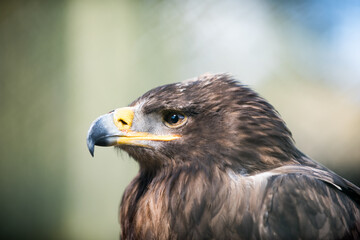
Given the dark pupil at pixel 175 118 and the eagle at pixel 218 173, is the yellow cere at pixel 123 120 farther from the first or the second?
the dark pupil at pixel 175 118

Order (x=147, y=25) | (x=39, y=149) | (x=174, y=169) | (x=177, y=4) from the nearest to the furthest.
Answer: (x=174, y=169) → (x=177, y=4) → (x=147, y=25) → (x=39, y=149)

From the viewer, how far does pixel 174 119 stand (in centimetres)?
105

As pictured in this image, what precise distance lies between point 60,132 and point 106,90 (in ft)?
1.66

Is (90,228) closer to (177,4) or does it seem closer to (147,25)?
(147,25)

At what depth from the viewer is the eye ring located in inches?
41.2

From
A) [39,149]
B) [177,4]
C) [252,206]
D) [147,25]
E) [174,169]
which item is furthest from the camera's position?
[39,149]

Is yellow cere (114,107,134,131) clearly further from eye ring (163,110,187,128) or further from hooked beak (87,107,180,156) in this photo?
eye ring (163,110,187,128)

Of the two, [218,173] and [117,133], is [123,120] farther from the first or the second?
[218,173]

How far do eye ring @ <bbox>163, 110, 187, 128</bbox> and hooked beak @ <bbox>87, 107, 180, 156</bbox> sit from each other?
3cm

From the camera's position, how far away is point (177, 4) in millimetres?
2246

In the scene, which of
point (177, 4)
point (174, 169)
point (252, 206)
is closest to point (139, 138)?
point (174, 169)

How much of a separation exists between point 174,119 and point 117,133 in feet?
0.55

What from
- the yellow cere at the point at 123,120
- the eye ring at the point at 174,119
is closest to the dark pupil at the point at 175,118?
the eye ring at the point at 174,119

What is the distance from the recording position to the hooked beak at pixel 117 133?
3.37ft
